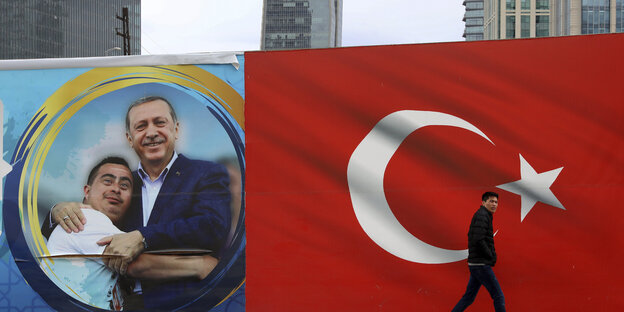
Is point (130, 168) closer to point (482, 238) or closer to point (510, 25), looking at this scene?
point (482, 238)

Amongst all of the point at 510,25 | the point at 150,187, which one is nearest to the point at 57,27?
the point at 510,25

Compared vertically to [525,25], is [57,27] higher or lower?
lower

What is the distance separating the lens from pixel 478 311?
6.72m

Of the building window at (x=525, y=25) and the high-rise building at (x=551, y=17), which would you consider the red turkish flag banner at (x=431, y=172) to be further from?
the building window at (x=525, y=25)

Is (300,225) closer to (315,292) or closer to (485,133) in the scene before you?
(315,292)

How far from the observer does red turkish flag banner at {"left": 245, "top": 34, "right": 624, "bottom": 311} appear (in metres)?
6.69

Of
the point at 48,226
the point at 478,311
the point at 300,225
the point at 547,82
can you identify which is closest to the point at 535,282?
the point at 478,311

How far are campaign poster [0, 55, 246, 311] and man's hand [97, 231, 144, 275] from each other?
10cm

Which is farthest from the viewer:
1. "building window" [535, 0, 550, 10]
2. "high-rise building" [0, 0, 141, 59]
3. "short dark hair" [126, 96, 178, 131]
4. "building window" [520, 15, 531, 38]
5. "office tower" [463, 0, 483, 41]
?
"office tower" [463, 0, 483, 41]

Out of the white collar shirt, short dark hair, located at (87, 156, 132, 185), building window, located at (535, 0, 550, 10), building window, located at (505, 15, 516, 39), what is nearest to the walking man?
the white collar shirt

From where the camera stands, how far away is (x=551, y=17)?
93.8 metres

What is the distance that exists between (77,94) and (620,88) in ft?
18.6

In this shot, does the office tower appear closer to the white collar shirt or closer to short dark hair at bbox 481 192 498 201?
the white collar shirt

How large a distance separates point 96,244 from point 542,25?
9575 centimetres
